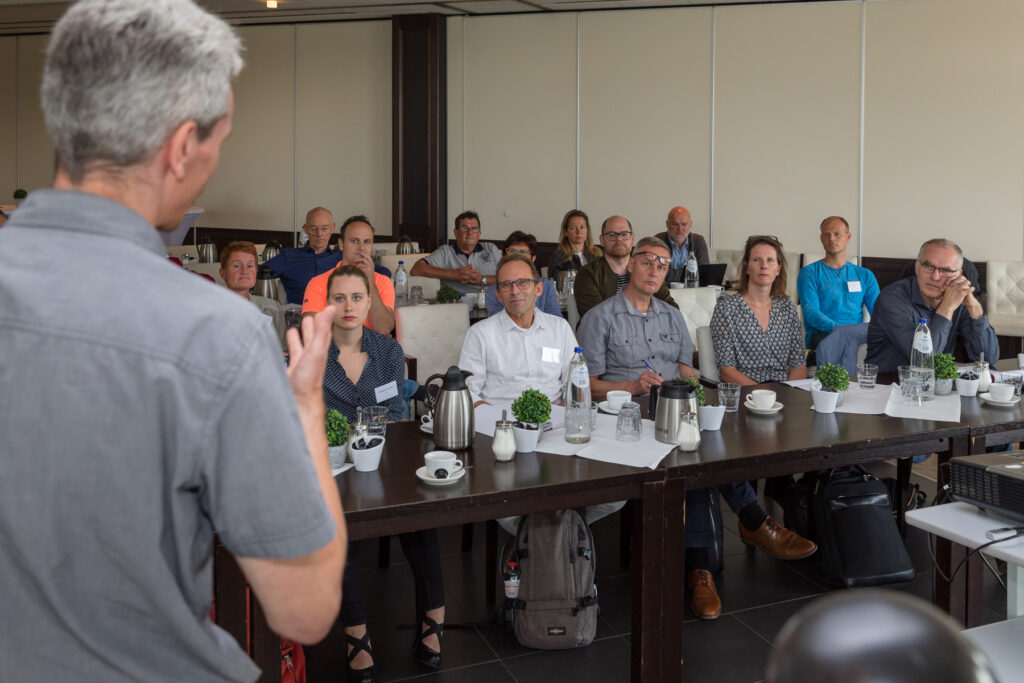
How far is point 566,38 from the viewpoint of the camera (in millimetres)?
8836

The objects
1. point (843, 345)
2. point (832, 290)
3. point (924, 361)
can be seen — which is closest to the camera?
point (924, 361)

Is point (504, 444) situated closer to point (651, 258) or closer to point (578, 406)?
point (578, 406)

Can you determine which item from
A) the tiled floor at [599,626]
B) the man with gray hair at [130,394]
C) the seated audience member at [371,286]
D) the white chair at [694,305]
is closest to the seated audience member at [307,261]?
the seated audience member at [371,286]

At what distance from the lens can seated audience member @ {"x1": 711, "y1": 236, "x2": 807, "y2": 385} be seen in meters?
4.21

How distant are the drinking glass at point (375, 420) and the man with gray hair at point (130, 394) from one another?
1784 millimetres

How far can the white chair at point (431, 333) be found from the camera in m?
4.74

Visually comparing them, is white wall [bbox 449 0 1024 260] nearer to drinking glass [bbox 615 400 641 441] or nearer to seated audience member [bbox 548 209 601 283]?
seated audience member [bbox 548 209 601 283]

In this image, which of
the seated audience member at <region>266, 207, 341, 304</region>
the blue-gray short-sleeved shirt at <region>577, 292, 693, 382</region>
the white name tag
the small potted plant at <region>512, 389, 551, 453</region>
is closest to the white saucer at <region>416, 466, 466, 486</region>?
the small potted plant at <region>512, 389, 551, 453</region>

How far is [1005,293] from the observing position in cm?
695

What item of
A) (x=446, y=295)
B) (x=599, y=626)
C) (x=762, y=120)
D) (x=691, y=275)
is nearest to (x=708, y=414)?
(x=599, y=626)

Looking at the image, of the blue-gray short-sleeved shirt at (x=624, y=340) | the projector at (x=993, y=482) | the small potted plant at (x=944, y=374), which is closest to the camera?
the projector at (x=993, y=482)

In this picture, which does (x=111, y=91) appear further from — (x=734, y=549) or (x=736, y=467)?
(x=734, y=549)

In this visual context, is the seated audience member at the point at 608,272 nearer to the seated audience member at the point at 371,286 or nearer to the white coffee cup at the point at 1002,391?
the seated audience member at the point at 371,286

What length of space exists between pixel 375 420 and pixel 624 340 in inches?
67.0
